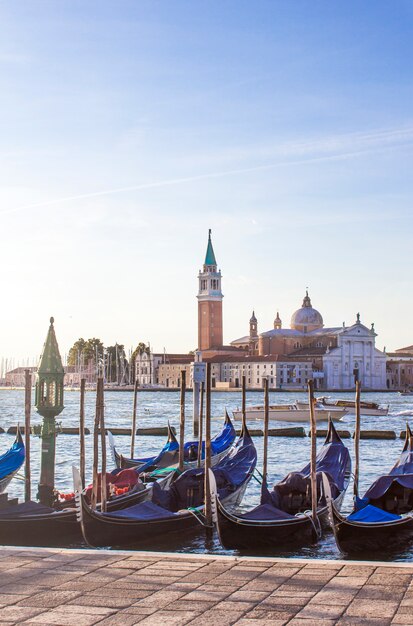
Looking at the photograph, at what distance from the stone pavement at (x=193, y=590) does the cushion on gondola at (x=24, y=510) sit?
3246 mm

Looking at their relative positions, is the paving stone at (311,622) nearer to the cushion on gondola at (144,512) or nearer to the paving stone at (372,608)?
the paving stone at (372,608)

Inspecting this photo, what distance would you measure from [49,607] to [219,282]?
289ft

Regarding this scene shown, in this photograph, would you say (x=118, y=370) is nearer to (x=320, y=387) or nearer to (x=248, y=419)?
(x=320, y=387)

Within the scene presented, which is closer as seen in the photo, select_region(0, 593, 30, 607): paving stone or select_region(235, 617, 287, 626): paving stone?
select_region(235, 617, 287, 626): paving stone

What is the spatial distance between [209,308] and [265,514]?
82.0 m

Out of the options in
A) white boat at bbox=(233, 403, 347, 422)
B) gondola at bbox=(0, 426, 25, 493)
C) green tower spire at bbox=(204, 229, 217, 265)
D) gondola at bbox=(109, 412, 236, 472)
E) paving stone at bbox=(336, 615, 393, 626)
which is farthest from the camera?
green tower spire at bbox=(204, 229, 217, 265)

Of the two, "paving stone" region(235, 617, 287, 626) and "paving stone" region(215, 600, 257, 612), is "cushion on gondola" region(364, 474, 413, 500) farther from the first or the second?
"paving stone" region(235, 617, 287, 626)

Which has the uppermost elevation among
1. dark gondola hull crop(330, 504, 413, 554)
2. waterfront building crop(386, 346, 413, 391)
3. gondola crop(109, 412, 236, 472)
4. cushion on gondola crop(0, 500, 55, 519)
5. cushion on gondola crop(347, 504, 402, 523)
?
waterfront building crop(386, 346, 413, 391)

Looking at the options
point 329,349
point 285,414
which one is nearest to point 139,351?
point 329,349

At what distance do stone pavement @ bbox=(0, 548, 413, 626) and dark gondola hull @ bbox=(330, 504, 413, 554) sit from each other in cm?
334

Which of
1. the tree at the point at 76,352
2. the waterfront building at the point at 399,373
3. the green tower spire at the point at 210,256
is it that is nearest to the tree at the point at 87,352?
the tree at the point at 76,352

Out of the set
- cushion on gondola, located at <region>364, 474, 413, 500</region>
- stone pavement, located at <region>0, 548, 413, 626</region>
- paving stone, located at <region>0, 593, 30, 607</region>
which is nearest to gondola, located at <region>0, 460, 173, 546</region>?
stone pavement, located at <region>0, 548, 413, 626</region>

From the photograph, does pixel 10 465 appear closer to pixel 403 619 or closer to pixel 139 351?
pixel 403 619

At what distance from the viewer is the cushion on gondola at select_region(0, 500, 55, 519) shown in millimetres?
9031
